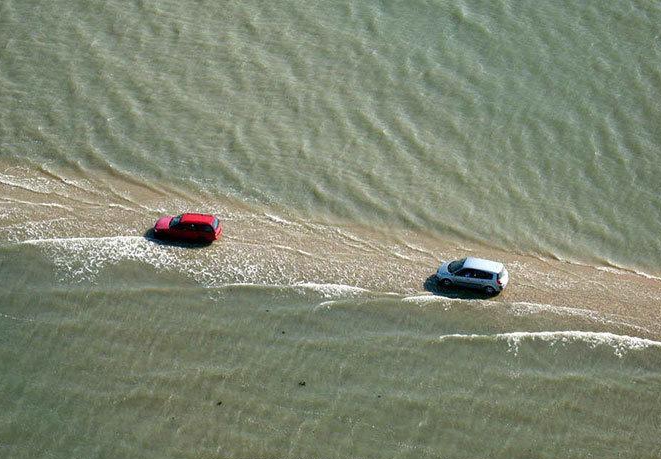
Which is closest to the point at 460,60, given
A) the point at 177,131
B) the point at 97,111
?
the point at 177,131

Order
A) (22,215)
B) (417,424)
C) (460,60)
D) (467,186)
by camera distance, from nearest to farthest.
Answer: (417,424) → (22,215) → (467,186) → (460,60)

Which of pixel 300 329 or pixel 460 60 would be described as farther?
pixel 460 60

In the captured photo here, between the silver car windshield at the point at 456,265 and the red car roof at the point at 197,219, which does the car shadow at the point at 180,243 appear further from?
the silver car windshield at the point at 456,265

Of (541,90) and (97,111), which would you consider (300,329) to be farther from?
(541,90)

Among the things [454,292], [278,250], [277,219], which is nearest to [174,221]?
[278,250]

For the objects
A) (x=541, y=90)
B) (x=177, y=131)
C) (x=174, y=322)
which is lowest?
(x=174, y=322)

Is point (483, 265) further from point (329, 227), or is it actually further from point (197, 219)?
point (197, 219)

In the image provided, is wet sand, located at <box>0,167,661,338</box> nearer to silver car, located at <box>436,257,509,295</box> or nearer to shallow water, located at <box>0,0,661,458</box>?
shallow water, located at <box>0,0,661,458</box>

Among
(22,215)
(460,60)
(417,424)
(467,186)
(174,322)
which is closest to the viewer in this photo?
(417,424)
